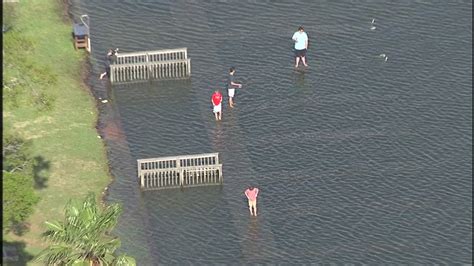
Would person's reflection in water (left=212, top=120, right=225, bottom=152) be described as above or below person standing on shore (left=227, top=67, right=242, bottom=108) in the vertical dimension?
below

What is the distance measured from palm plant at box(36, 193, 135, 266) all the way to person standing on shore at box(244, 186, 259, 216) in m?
16.0

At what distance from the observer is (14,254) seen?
58.5m

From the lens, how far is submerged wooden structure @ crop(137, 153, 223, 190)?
65.0 meters

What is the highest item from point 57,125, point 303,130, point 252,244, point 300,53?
point 300,53

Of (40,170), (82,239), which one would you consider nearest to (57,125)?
(40,170)

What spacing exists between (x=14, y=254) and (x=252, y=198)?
10.7m

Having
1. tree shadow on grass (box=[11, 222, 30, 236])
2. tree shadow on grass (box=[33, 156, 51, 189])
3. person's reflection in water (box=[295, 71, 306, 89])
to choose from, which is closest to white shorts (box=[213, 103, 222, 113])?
person's reflection in water (box=[295, 71, 306, 89])

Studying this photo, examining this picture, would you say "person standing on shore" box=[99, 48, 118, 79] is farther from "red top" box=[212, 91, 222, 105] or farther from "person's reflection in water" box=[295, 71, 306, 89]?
Answer: "person's reflection in water" box=[295, 71, 306, 89]

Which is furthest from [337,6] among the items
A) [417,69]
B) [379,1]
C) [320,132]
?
[320,132]

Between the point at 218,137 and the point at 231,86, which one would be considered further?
the point at 231,86

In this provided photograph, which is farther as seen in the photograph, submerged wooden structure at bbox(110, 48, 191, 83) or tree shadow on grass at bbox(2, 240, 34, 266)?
submerged wooden structure at bbox(110, 48, 191, 83)

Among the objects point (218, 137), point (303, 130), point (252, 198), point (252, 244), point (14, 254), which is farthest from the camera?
point (303, 130)

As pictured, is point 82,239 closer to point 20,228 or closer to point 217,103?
point 20,228

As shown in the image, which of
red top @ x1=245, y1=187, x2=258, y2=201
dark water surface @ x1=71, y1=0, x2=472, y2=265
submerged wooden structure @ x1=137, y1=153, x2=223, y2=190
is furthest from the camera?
submerged wooden structure @ x1=137, y1=153, x2=223, y2=190
